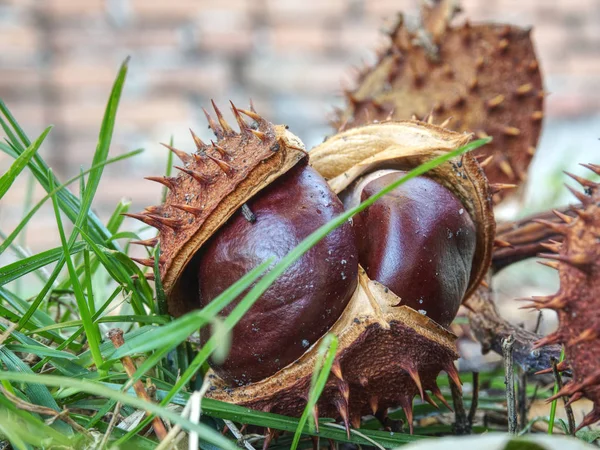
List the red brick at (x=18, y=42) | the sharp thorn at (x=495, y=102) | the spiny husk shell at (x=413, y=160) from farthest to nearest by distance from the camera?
the red brick at (x=18, y=42) < the sharp thorn at (x=495, y=102) < the spiny husk shell at (x=413, y=160)

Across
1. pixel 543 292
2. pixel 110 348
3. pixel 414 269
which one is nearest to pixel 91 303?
pixel 110 348

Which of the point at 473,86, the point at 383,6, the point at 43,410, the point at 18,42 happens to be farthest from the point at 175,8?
the point at 43,410

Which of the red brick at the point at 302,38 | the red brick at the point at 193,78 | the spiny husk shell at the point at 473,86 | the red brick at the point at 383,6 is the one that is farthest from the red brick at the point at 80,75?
the spiny husk shell at the point at 473,86

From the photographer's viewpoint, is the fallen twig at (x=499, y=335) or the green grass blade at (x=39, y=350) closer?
the green grass blade at (x=39, y=350)

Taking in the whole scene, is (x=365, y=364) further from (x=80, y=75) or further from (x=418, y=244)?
(x=80, y=75)

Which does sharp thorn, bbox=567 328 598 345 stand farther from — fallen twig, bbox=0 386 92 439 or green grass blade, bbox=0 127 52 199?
green grass blade, bbox=0 127 52 199

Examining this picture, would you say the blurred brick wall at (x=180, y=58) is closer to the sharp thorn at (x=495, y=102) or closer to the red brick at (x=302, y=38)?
the red brick at (x=302, y=38)

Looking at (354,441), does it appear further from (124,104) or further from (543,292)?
(124,104)
